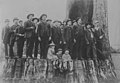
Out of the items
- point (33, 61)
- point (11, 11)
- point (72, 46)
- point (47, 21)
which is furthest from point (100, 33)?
point (11, 11)

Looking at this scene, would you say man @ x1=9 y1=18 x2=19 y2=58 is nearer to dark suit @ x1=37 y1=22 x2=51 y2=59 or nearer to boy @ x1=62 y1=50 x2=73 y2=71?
dark suit @ x1=37 y1=22 x2=51 y2=59

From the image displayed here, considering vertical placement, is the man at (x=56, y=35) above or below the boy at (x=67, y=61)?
above

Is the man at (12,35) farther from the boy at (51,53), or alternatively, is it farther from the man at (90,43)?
the man at (90,43)

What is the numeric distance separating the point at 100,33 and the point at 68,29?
2.12 ft

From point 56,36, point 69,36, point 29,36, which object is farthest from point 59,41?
point 29,36

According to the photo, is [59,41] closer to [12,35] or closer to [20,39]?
[20,39]

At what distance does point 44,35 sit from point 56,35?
0.77ft

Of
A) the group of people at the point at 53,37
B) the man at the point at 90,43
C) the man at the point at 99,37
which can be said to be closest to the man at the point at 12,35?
the group of people at the point at 53,37

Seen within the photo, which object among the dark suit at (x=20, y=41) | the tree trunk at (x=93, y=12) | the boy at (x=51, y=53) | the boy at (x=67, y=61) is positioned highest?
the tree trunk at (x=93, y=12)

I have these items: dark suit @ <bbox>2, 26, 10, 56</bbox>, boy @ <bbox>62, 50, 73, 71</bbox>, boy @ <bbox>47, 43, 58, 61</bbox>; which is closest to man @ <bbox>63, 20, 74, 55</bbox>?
boy @ <bbox>62, 50, 73, 71</bbox>

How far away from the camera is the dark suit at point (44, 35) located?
5.40m

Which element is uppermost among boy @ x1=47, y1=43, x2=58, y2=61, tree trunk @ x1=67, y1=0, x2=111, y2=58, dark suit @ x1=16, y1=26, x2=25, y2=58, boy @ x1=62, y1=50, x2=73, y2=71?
tree trunk @ x1=67, y1=0, x2=111, y2=58

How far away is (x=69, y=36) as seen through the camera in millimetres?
5500

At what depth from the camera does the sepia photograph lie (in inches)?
211
